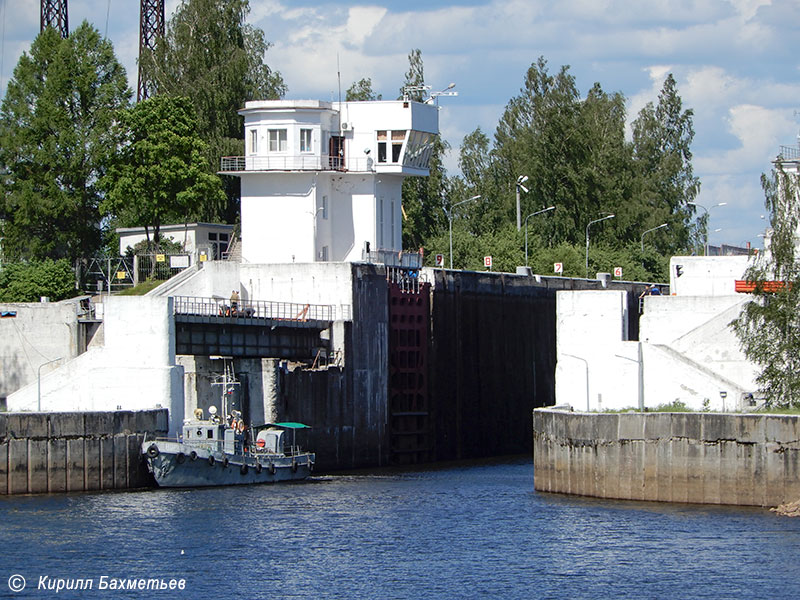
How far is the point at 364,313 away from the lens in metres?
Answer: 70.6

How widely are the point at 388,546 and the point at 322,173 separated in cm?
3274

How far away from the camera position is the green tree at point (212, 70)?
9188 centimetres

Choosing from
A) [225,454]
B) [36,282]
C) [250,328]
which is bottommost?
[225,454]

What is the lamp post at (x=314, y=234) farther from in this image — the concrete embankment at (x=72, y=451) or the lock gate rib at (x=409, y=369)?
the concrete embankment at (x=72, y=451)

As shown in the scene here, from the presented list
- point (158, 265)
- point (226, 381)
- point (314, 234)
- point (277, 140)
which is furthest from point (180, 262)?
point (226, 381)

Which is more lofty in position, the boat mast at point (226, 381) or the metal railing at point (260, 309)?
the metal railing at point (260, 309)

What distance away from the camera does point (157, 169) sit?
78.1m

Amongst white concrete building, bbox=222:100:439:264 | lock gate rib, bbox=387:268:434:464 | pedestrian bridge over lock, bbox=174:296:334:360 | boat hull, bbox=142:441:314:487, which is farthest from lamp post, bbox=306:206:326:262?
boat hull, bbox=142:441:314:487

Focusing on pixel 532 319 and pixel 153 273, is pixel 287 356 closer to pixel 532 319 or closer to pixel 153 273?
pixel 153 273

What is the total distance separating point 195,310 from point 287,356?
14.8 ft

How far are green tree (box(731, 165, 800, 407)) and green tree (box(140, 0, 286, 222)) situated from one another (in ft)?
136

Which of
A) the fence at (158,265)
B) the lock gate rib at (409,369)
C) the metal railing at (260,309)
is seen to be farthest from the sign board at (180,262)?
the lock gate rib at (409,369)

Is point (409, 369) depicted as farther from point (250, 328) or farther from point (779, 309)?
point (779, 309)

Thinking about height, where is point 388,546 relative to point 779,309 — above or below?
below
